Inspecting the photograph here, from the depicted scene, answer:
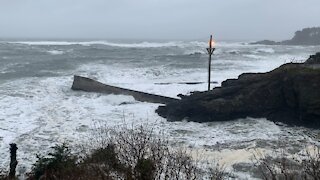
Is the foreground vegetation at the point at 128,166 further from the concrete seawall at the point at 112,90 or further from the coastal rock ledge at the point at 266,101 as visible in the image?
the concrete seawall at the point at 112,90

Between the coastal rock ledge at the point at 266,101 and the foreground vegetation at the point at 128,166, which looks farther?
the coastal rock ledge at the point at 266,101

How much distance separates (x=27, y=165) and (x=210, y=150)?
5.26 m

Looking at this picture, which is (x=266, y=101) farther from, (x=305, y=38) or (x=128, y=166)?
(x=305, y=38)

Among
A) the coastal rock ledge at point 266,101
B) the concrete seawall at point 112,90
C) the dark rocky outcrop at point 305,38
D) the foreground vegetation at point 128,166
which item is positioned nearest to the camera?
the foreground vegetation at point 128,166

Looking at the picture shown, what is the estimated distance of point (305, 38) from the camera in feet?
385

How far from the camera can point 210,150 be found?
12.8 metres

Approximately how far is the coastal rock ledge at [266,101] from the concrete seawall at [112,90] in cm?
203

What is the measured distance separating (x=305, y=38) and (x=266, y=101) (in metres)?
107

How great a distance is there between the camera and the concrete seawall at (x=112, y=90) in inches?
A: 814

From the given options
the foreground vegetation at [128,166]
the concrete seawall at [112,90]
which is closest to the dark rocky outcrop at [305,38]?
the concrete seawall at [112,90]

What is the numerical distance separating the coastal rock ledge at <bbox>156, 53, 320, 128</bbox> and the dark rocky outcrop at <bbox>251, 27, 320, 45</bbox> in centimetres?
9717

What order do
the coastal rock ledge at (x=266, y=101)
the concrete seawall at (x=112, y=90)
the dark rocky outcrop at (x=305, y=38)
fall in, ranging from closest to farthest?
the coastal rock ledge at (x=266, y=101) < the concrete seawall at (x=112, y=90) < the dark rocky outcrop at (x=305, y=38)

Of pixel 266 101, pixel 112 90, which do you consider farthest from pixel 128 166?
pixel 112 90

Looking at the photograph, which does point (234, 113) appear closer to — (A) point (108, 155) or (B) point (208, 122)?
(B) point (208, 122)
